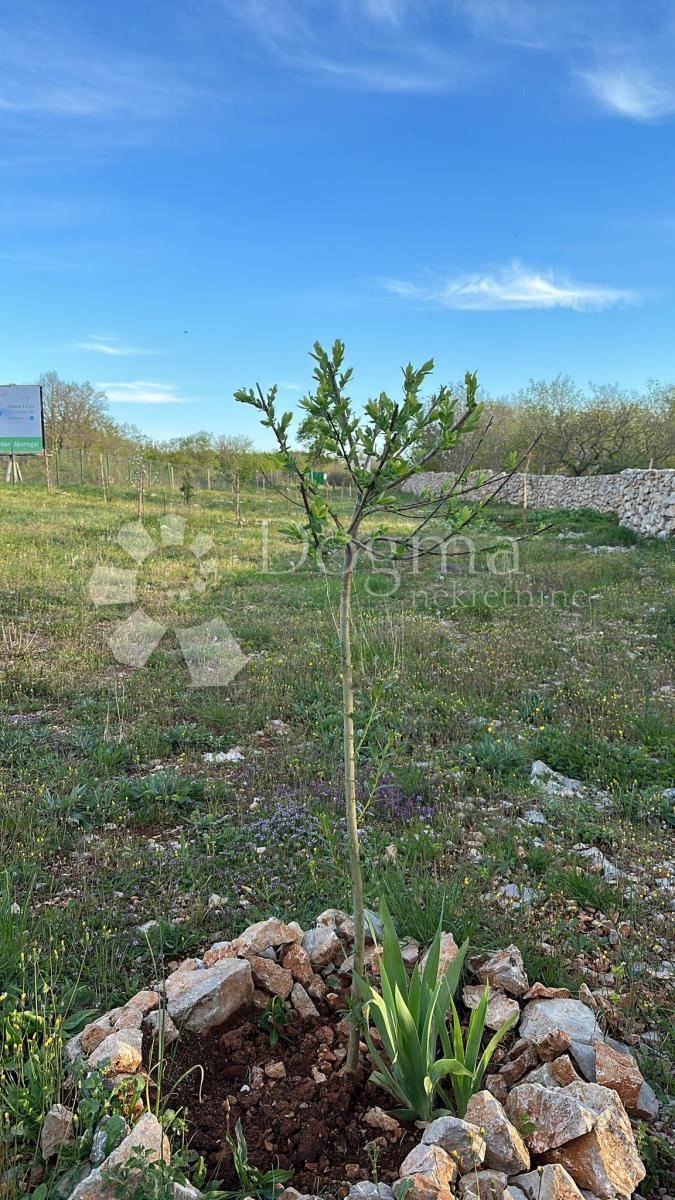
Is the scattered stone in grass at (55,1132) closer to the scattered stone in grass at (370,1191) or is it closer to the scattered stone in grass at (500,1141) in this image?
the scattered stone in grass at (370,1191)

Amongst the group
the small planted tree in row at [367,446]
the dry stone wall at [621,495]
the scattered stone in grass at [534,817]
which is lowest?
the scattered stone in grass at [534,817]

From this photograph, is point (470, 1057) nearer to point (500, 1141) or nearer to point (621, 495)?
point (500, 1141)

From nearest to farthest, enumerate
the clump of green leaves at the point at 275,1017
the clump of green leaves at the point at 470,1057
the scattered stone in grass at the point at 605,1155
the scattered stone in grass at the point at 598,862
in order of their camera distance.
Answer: the scattered stone in grass at the point at 605,1155
the clump of green leaves at the point at 470,1057
the clump of green leaves at the point at 275,1017
the scattered stone in grass at the point at 598,862

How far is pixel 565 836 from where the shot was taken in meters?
3.92

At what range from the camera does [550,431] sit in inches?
952

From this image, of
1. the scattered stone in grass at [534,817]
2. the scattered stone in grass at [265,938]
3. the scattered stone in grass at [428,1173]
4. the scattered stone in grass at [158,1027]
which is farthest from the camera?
the scattered stone in grass at [534,817]

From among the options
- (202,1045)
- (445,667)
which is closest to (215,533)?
(445,667)

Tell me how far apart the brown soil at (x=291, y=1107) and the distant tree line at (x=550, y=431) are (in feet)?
73.9

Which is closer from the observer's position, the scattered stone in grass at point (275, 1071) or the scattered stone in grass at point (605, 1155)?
the scattered stone in grass at point (605, 1155)

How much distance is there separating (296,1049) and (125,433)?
4361 centimetres

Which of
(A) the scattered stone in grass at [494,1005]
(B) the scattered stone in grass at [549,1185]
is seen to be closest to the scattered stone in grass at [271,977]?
(A) the scattered stone in grass at [494,1005]

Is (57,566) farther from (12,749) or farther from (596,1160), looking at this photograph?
(596,1160)

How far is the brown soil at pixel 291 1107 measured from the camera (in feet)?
6.06

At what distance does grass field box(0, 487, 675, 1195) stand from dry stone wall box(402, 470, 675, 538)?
3.62 m
